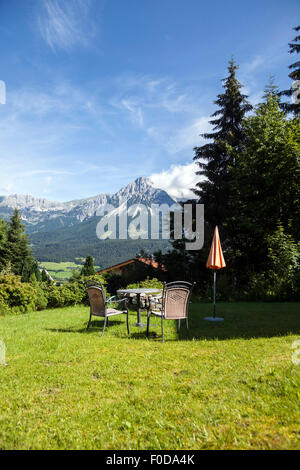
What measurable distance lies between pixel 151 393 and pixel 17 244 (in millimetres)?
49349

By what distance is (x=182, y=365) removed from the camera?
13.3 feet

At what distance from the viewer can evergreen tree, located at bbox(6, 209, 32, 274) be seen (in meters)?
45.8

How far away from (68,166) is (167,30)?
50.5 feet

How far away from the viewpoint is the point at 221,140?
62.4ft

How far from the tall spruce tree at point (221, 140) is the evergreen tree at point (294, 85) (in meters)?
2.84

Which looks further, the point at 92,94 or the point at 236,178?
the point at 236,178

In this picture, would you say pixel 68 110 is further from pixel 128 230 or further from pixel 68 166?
pixel 128 230

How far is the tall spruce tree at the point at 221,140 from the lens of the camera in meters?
18.9

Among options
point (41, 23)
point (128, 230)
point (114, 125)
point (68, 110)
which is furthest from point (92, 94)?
point (128, 230)

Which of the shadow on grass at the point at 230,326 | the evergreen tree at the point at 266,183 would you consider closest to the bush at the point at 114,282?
the evergreen tree at the point at 266,183

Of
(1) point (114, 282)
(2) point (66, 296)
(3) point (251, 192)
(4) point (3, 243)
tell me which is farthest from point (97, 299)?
(4) point (3, 243)

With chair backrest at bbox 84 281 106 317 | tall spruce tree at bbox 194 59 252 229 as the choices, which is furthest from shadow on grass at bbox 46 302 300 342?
tall spruce tree at bbox 194 59 252 229

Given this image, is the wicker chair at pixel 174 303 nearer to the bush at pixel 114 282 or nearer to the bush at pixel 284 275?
the bush at pixel 284 275

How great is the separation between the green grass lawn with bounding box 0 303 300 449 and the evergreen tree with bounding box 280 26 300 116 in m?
16.5
